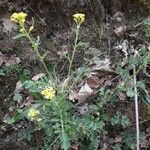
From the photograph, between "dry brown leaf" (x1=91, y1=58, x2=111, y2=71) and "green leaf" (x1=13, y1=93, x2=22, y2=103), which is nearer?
"green leaf" (x1=13, y1=93, x2=22, y2=103)

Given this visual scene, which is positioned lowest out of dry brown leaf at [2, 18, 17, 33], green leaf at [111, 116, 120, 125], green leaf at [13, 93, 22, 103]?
green leaf at [111, 116, 120, 125]

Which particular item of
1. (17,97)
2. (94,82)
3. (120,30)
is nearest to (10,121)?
(17,97)

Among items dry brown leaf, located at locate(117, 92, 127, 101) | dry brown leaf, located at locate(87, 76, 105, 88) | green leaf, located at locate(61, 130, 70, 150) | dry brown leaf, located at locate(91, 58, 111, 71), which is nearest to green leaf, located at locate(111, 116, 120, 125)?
dry brown leaf, located at locate(117, 92, 127, 101)

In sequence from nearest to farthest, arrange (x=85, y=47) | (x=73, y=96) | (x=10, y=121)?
1. (x=10, y=121)
2. (x=73, y=96)
3. (x=85, y=47)

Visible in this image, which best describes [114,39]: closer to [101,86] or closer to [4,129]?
[101,86]

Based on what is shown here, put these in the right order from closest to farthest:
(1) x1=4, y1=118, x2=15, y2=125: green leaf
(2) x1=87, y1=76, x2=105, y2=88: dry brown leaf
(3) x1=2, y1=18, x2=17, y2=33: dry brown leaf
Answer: (1) x1=4, y1=118, x2=15, y2=125: green leaf → (2) x1=87, y1=76, x2=105, y2=88: dry brown leaf → (3) x1=2, y1=18, x2=17, y2=33: dry brown leaf

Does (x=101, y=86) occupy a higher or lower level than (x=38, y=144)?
higher

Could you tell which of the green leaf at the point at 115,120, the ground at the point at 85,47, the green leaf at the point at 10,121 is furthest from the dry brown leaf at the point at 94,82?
the green leaf at the point at 10,121

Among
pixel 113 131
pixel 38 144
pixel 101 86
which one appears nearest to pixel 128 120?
pixel 113 131

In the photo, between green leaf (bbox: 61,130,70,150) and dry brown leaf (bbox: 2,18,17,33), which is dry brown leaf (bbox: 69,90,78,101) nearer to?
green leaf (bbox: 61,130,70,150)

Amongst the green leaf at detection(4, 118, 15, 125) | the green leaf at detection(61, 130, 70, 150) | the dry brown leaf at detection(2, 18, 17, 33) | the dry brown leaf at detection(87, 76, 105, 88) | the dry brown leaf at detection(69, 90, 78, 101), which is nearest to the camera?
the green leaf at detection(61, 130, 70, 150)

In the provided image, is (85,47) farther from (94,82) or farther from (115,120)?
(115,120)
